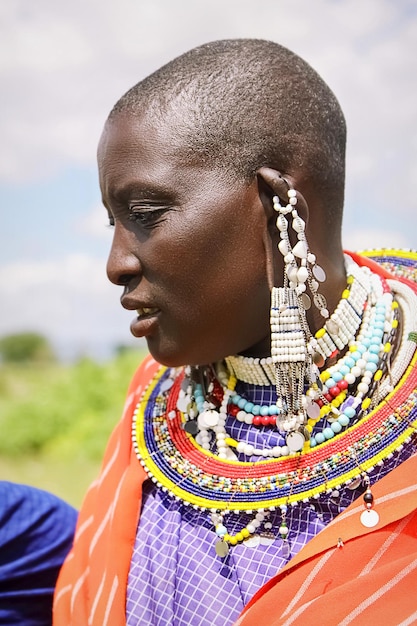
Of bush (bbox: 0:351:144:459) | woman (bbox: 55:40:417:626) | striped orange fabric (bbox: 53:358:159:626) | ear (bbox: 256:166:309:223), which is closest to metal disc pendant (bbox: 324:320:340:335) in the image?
woman (bbox: 55:40:417:626)

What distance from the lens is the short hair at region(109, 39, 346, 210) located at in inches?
64.1

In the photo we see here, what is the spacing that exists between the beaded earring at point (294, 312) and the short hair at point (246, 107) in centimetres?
12

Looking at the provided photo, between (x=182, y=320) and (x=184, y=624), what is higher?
(x=182, y=320)

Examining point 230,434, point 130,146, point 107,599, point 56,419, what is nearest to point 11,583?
point 107,599

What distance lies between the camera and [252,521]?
5.51 feet

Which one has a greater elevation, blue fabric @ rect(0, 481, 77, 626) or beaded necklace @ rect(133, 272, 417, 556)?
beaded necklace @ rect(133, 272, 417, 556)

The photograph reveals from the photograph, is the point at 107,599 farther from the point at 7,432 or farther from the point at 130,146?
the point at 7,432

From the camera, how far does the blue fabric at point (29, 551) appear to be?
2.15 meters

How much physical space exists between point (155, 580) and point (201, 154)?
106 cm

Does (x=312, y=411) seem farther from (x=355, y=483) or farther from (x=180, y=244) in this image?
(x=180, y=244)

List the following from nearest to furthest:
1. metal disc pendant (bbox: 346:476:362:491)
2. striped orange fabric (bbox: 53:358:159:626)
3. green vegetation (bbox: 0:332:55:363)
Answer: metal disc pendant (bbox: 346:476:362:491), striped orange fabric (bbox: 53:358:159:626), green vegetation (bbox: 0:332:55:363)

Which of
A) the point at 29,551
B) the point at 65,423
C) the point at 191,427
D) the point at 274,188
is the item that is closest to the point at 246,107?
the point at 274,188

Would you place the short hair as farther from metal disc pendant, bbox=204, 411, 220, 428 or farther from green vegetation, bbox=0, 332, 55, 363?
green vegetation, bbox=0, 332, 55, 363

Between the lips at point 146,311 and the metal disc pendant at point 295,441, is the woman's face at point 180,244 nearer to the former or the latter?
the lips at point 146,311
